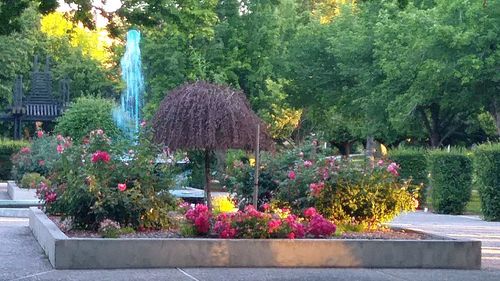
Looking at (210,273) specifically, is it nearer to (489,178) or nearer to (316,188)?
(316,188)

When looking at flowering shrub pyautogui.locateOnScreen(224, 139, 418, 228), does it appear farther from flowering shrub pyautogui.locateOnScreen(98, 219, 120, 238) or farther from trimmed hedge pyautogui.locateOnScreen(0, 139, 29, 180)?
trimmed hedge pyautogui.locateOnScreen(0, 139, 29, 180)

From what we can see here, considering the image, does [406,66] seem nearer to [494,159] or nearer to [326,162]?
[494,159]

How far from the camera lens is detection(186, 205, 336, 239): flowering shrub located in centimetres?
1369

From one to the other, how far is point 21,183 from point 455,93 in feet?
60.3

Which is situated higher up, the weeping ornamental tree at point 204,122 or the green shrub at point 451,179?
the weeping ornamental tree at point 204,122

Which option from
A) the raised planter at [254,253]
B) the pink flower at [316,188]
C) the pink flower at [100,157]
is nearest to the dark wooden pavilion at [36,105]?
the pink flower at [316,188]

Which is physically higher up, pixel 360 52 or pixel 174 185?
pixel 360 52

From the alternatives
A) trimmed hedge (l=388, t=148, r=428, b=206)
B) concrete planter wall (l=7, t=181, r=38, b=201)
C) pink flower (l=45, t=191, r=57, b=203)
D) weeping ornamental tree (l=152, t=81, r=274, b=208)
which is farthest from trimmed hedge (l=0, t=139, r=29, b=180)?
pink flower (l=45, t=191, r=57, b=203)

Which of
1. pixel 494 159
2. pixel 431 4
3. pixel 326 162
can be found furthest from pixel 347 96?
pixel 326 162

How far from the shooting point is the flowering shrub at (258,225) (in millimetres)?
13688

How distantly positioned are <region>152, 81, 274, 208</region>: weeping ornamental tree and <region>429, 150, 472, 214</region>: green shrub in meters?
14.3

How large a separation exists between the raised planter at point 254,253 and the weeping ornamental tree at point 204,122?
5809mm

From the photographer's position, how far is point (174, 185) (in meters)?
15.4

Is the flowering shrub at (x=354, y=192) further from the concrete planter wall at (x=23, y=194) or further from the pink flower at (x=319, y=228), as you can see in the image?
the concrete planter wall at (x=23, y=194)
